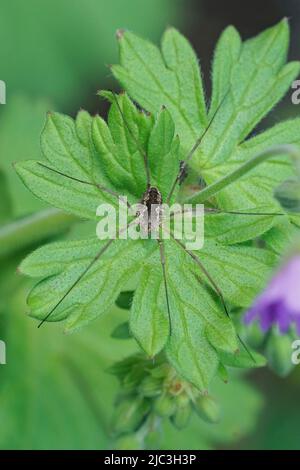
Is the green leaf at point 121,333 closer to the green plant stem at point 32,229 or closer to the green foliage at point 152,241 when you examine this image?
the green foliage at point 152,241

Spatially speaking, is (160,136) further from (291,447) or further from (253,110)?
Result: (291,447)

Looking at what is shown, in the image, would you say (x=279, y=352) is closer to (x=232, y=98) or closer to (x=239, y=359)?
(x=239, y=359)

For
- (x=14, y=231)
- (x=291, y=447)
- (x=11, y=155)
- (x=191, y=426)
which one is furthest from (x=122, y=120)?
(x=291, y=447)

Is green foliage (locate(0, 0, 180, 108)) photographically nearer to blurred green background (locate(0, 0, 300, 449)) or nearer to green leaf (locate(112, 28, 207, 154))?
blurred green background (locate(0, 0, 300, 449))

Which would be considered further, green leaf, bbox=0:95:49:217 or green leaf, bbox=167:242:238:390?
green leaf, bbox=0:95:49:217

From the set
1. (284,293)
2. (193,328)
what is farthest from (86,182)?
(284,293)

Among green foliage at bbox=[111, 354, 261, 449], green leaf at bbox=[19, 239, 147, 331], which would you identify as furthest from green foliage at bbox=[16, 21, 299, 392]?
green foliage at bbox=[111, 354, 261, 449]
